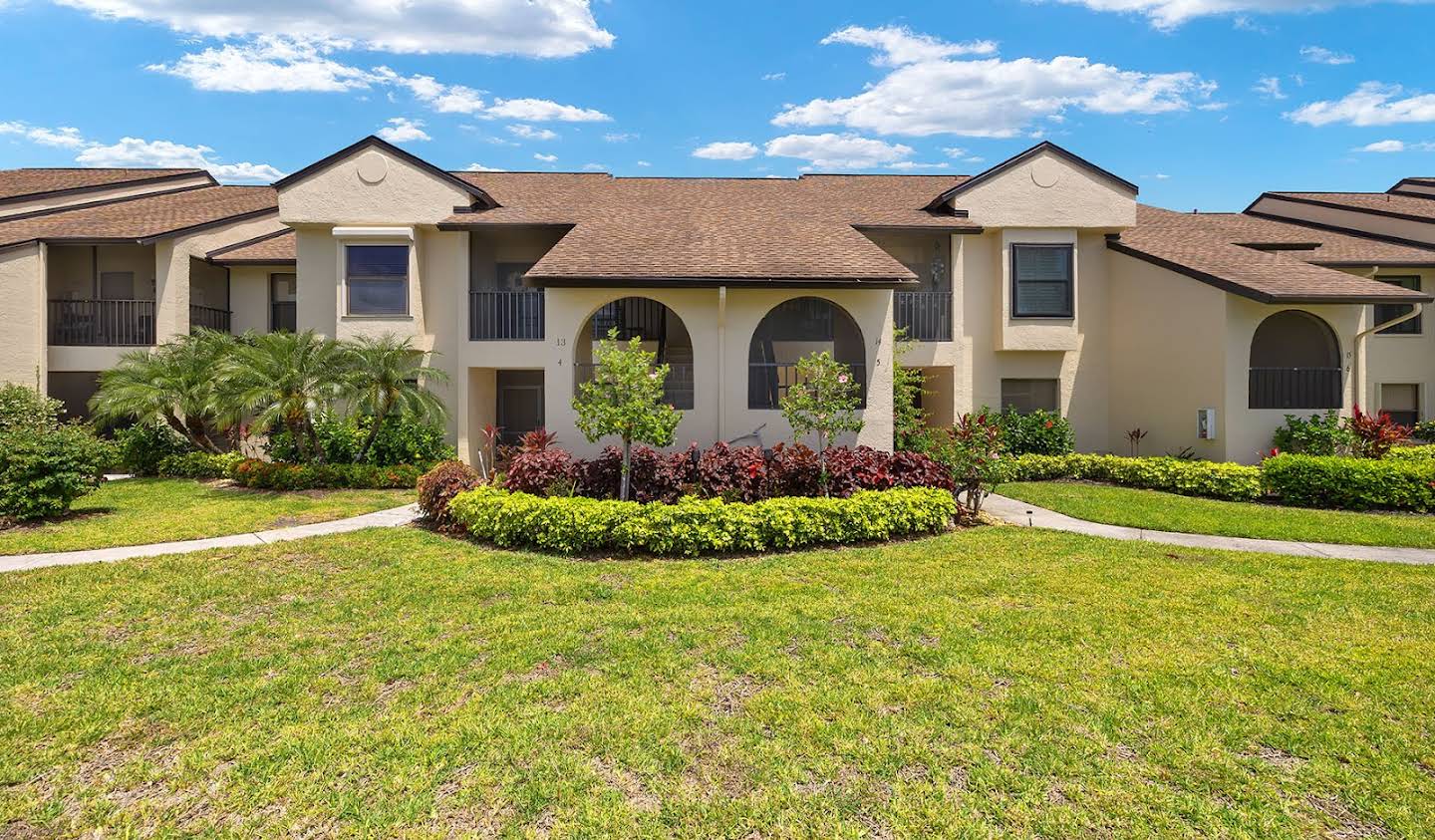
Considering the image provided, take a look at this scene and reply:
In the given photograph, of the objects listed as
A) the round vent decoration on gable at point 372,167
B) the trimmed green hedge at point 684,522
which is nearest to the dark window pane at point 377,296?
the round vent decoration on gable at point 372,167

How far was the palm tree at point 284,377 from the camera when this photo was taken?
531 inches

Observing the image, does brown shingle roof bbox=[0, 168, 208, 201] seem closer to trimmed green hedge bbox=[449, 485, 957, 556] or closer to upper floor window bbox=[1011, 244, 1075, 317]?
trimmed green hedge bbox=[449, 485, 957, 556]

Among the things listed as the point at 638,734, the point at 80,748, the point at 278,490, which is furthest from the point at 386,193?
the point at 638,734

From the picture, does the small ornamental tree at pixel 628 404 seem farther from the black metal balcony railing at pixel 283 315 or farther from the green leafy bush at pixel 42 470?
the black metal balcony railing at pixel 283 315

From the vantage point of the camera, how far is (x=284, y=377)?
44.5ft

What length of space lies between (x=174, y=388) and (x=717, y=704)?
1578 cm

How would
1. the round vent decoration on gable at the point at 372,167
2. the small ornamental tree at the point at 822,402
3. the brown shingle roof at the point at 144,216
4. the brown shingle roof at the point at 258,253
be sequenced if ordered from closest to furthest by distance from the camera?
1. the small ornamental tree at the point at 822,402
2. the round vent decoration on gable at the point at 372,167
3. the brown shingle roof at the point at 144,216
4. the brown shingle roof at the point at 258,253

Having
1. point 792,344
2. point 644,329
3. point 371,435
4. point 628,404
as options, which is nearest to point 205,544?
point 371,435

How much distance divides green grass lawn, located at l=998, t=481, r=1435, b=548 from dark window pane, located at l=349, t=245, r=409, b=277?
14.5 meters

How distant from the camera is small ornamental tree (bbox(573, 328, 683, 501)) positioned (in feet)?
33.4

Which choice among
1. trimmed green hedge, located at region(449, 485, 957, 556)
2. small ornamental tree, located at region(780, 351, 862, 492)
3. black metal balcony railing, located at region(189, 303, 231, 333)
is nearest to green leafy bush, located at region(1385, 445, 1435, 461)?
trimmed green hedge, located at region(449, 485, 957, 556)

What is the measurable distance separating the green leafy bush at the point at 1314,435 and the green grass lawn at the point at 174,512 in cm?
1847

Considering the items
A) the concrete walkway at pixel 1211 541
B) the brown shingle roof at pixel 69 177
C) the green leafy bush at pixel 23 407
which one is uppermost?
the brown shingle roof at pixel 69 177

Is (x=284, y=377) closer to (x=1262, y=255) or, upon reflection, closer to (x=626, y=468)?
(x=626, y=468)
